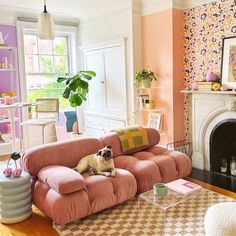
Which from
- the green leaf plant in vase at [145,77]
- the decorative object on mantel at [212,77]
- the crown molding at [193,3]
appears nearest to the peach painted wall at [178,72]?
the crown molding at [193,3]

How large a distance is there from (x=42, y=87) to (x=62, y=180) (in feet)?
11.8

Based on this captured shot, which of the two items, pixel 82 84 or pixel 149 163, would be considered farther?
pixel 82 84

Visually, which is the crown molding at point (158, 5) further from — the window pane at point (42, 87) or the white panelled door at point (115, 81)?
the window pane at point (42, 87)

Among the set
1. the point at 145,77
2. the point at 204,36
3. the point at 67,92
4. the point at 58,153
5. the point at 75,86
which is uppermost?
the point at 204,36

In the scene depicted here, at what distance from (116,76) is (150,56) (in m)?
0.80

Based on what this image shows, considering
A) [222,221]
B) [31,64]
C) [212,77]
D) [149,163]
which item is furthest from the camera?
[31,64]

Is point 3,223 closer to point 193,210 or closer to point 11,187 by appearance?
point 11,187

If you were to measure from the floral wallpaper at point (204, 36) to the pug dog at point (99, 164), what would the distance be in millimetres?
1959

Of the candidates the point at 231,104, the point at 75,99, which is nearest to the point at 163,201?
the point at 231,104

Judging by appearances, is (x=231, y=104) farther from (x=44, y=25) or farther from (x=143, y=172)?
(x=44, y=25)

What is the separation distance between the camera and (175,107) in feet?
14.4

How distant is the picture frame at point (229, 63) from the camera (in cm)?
372

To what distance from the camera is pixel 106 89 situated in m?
5.46

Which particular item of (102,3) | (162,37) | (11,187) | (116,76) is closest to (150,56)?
(162,37)
